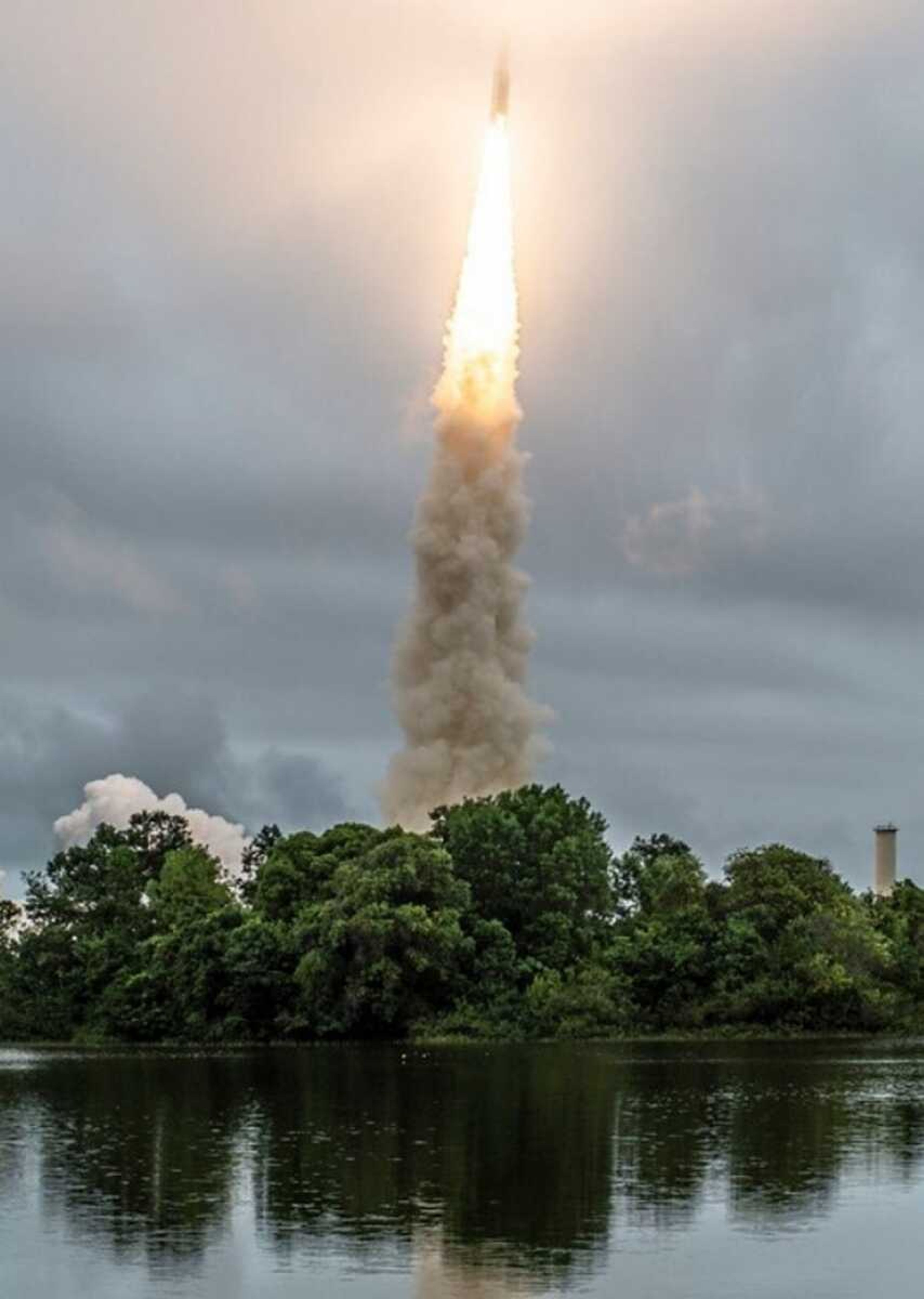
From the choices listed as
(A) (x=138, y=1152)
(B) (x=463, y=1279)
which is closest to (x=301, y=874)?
(A) (x=138, y=1152)

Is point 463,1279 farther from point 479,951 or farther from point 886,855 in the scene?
point 886,855

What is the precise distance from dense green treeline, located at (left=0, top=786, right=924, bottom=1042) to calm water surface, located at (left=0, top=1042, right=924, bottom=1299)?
27.5m

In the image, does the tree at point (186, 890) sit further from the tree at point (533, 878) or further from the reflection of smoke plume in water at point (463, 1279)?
the reflection of smoke plume in water at point (463, 1279)

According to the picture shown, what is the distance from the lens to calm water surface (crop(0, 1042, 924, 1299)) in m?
38.2

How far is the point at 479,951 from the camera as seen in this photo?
117188 millimetres

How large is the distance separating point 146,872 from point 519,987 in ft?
124

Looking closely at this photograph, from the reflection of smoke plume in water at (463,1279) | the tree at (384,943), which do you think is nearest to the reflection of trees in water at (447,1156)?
the reflection of smoke plume in water at (463,1279)

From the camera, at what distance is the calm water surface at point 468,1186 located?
38188 mm

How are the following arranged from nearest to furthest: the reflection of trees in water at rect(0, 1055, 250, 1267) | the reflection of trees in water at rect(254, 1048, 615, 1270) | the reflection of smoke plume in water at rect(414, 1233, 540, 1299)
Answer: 1. the reflection of smoke plume in water at rect(414, 1233, 540, 1299)
2. the reflection of trees in water at rect(254, 1048, 615, 1270)
3. the reflection of trees in water at rect(0, 1055, 250, 1267)

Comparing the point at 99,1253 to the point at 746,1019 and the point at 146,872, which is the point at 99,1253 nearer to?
the point at 746,1019

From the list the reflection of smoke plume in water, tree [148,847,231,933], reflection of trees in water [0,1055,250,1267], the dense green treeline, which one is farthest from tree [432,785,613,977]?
the reflection of smoke plume in water

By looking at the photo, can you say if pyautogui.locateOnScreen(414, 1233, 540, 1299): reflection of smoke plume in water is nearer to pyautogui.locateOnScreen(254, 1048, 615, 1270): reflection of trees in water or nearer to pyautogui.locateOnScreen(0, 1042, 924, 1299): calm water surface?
pyautogui.locateOnScreen(0, 1042, 924, 1299): calm water surface

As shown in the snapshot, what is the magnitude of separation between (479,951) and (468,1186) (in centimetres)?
6822

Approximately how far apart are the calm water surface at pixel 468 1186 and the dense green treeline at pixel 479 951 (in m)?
27.5
